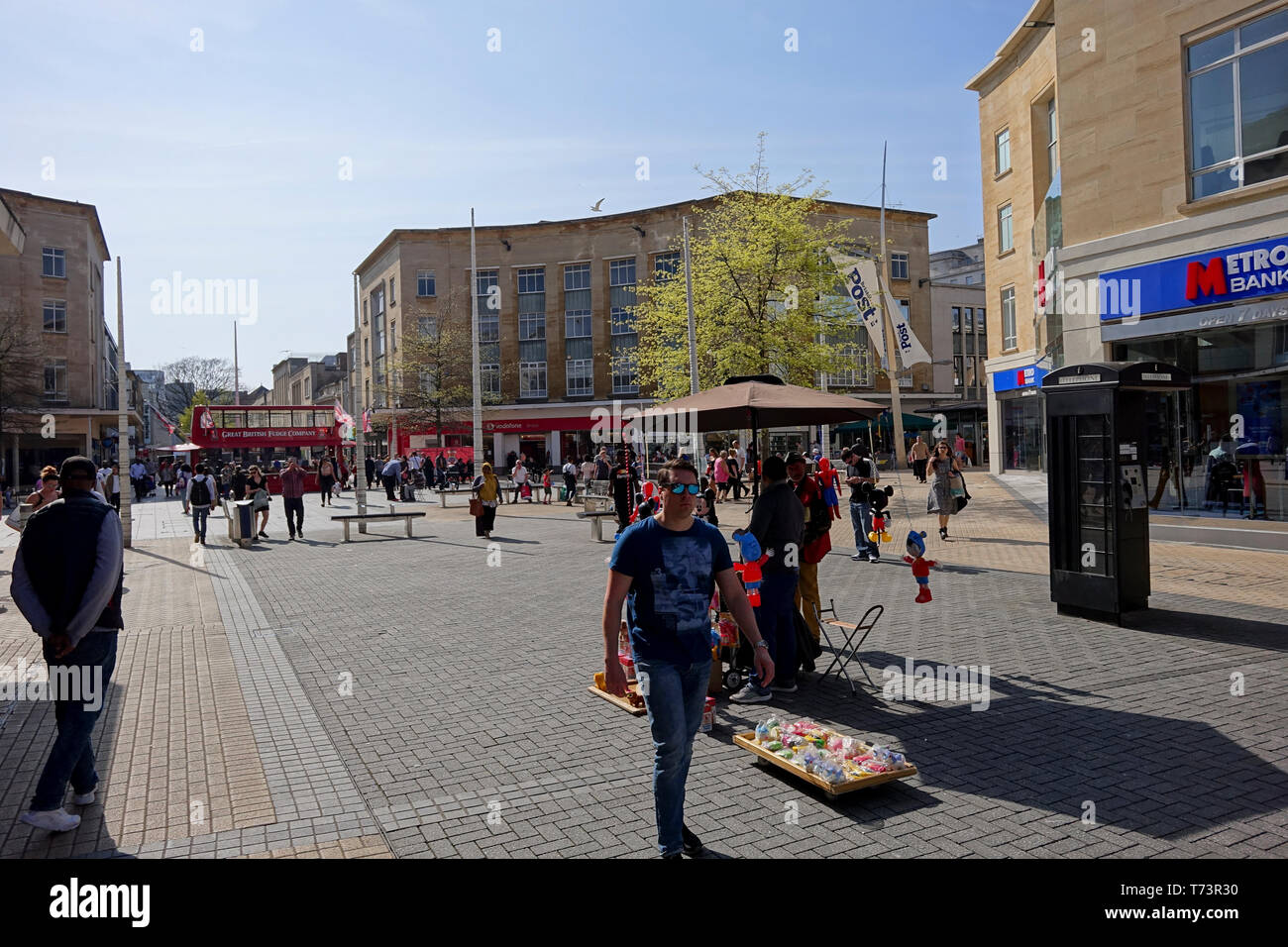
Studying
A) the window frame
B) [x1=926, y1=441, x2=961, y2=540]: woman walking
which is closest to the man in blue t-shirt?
[x1=926, y1=441, x2=961, y2=540]: woman walking

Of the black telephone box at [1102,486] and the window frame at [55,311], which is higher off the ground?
the window frame at [55,311]

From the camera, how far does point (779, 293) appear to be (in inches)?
1078

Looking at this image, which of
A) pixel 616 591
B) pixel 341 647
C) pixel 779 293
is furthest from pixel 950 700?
pixel 779 293

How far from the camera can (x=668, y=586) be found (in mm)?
4273

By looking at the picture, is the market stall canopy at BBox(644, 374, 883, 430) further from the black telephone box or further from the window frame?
the window frame

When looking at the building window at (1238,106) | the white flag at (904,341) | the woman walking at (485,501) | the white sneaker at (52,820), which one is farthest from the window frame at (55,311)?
the building window at (1238,106)

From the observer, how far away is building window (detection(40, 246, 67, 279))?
49906mm

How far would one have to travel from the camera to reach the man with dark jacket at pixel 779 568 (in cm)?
708

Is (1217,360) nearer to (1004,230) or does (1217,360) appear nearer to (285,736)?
(285,736)

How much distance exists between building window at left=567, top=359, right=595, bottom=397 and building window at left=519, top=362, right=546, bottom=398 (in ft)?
5.84

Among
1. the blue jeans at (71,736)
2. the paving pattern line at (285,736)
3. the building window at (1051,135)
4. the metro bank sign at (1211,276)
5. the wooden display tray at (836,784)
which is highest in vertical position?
the building window at (1051,135)

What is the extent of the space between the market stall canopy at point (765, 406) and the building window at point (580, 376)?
153 ft

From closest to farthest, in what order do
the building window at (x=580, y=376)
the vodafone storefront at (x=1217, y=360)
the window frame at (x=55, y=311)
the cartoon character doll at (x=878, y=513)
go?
the cartoon character doll at (x=878, y=513)
the vodafone storefront at (x=1217, y=360)
the window frame at (x=55, y=311)
the building window at (x=580, y=376)

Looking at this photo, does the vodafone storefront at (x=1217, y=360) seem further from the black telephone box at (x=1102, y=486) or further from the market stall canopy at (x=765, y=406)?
the market stall canopy at (x=765, y=406)
